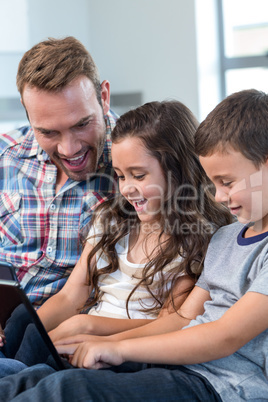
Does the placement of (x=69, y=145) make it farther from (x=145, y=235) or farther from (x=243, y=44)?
(x=243, y=44)

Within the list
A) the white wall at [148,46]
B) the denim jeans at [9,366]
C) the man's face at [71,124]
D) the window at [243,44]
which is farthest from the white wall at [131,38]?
the denim jeans at [9,366]

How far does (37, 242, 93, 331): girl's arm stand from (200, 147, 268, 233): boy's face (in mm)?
476

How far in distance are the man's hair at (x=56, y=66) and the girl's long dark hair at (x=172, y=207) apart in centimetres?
22

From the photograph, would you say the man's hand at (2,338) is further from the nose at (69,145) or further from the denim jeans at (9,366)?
the nose at (69,145)

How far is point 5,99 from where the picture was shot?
9.45 ft

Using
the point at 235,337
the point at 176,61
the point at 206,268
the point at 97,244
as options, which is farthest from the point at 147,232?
the point at 176,61

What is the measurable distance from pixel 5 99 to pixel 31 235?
147cm

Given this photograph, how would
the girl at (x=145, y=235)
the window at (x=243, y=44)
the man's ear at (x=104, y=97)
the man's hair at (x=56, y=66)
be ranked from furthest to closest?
1. the window at (x=243, y=44)
2. the man's ear at (x=104, y=97)
3. the man's hair at (x=56, y=66)
4. the girl at (x=145, y=235)

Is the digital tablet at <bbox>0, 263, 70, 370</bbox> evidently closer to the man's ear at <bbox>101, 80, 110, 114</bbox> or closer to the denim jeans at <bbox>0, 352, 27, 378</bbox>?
the denim jeans at <bbox>0, 352, 27, 378</bbox>

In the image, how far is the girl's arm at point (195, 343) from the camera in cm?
97

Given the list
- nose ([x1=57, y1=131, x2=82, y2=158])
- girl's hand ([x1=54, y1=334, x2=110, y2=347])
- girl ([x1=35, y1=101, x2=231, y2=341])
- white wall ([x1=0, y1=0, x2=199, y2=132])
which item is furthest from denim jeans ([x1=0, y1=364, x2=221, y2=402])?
white wall ([x1=0, y1=0, x2=199, y2=132])

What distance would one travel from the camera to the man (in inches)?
58.9

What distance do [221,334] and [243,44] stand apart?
2476mm

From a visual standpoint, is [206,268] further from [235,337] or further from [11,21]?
[11,21]
